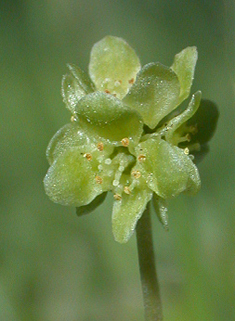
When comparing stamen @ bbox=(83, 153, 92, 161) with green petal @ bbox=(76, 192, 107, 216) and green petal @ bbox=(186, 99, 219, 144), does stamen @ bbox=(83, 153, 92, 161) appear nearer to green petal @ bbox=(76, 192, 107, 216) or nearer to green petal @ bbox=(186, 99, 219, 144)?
green petal @ bbox=(76, 192, 107, 216)

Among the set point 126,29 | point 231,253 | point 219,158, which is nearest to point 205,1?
point 126,29

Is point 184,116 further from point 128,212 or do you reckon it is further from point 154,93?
point 128,212

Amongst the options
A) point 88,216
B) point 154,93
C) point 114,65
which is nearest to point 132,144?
point 154,93

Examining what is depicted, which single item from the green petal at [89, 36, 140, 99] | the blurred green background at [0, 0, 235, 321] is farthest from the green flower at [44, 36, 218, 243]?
the blurred green background at [0, 0, 235, 321]

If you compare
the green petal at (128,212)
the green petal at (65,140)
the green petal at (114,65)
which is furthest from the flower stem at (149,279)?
the green petal at (114,65)

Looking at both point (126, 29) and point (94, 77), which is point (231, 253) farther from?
point (126, 29)

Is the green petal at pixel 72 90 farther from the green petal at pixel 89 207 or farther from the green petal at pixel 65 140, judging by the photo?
the green petal at pixel 89 207
